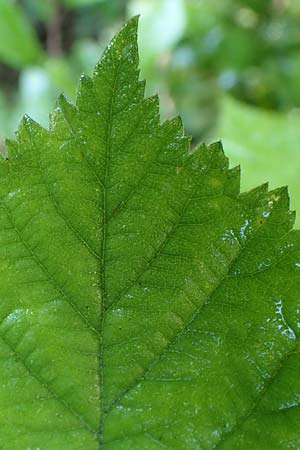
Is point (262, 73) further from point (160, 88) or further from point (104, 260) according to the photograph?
point (104, 260)

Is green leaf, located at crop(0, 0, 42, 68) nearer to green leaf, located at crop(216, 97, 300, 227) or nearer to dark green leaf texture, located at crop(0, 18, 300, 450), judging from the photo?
green leaf, located at crop(216, 97, 300, 227)

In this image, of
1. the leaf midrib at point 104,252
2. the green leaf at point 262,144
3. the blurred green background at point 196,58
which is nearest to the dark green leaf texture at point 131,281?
the leaf midrib at point 104,252

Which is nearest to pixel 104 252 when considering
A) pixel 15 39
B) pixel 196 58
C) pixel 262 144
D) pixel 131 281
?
pixel 131 281

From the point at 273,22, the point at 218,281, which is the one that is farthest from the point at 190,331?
the point at 273,22

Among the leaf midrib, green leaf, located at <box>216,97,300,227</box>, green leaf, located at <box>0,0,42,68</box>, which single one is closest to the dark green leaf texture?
the leaf midrib

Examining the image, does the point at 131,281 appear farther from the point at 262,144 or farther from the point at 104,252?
the point at 262,144

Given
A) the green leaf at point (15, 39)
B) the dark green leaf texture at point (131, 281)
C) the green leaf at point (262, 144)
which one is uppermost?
the green leaf at point (15, 39)

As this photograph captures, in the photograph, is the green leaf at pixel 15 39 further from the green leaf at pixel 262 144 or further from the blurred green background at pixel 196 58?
the green leaf at pixel 262 144
